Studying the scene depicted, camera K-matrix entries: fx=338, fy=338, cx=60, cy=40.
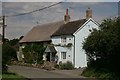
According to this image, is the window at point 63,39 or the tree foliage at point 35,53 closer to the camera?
the window at point 63,39

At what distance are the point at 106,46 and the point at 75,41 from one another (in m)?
19.5

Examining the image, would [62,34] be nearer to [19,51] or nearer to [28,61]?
[28,61]

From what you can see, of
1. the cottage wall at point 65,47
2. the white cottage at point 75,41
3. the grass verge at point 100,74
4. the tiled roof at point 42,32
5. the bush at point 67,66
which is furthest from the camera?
the tiled roof at point 42,32

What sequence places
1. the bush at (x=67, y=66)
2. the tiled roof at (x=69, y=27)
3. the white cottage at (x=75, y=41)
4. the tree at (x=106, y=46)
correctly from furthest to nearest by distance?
the tiled roof at (x=69, y=27)
the white cottage at (x=75, y=41)
the bush at (x=67, y=66)
the tree at (x=106, y=46)

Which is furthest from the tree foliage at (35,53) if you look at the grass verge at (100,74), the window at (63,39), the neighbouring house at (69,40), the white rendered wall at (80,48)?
the grass verge at (100,74)

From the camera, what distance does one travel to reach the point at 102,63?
33344mm

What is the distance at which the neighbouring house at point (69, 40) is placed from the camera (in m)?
49.9

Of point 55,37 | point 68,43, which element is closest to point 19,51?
point 55,37

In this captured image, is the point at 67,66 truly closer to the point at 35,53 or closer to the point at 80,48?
the point at 80,48

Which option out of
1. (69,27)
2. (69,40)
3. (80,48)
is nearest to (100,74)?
(80,48)

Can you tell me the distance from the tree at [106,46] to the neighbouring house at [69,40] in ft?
46.5

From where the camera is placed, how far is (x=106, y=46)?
99.7 feet

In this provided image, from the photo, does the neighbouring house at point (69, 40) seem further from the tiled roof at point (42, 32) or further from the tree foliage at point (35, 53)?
the tree foliage at point (35, 53)

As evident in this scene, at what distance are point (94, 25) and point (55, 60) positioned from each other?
321 inches
